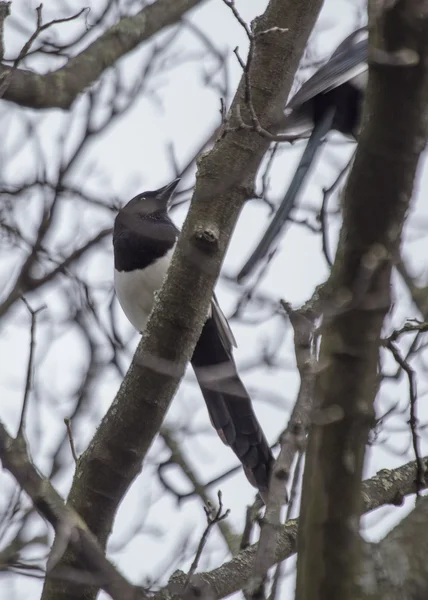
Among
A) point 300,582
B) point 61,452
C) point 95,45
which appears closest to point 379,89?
point 300,582

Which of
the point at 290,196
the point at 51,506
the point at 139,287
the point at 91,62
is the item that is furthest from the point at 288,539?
the point at 91,62

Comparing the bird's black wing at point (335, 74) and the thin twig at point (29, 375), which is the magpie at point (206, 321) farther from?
the thin twig at point (29, 375)

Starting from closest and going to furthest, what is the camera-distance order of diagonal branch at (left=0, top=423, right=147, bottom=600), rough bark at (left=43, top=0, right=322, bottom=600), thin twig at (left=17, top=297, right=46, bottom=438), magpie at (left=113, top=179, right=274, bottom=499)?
diagonal branch at (left=0, top=423, right=147, bottom=600)
thin twig at (left=17, top=297, right=46, bottom=438)
rough bark at (left=43, top=0, right=322, bottom=600)
magpie at (left=113, top=179, right=274, bottom=499)

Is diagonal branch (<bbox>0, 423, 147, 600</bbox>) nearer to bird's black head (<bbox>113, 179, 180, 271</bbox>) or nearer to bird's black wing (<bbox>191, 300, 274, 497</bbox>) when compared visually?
bird's black wing (<bbox>191, 300, 274, 497</bbox>)

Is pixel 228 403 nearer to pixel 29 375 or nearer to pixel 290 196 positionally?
pixel 290 196

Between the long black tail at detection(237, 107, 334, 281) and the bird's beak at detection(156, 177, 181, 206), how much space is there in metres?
1.70

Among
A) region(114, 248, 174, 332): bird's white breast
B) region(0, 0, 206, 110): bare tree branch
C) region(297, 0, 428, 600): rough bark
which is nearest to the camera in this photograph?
region(297, 0, 428, 600): rough bark

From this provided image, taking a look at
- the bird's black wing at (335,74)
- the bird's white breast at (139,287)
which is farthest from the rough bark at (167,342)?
the bird's white breast at (139,287)

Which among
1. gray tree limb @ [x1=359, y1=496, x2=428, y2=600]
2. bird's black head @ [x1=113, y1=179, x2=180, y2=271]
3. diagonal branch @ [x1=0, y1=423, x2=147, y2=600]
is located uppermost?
bird's black head @ [x1=113, y1=179, x2=180, y2=271]

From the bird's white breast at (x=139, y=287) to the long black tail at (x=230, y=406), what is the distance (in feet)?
1.06

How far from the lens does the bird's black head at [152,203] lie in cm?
482

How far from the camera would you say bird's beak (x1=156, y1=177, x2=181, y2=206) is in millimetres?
4871

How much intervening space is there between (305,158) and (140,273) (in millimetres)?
1691

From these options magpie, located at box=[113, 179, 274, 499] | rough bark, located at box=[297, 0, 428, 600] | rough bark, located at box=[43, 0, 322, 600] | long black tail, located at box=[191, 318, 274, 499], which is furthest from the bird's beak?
rough bark, located at box=[297, 0, 428, 600]
